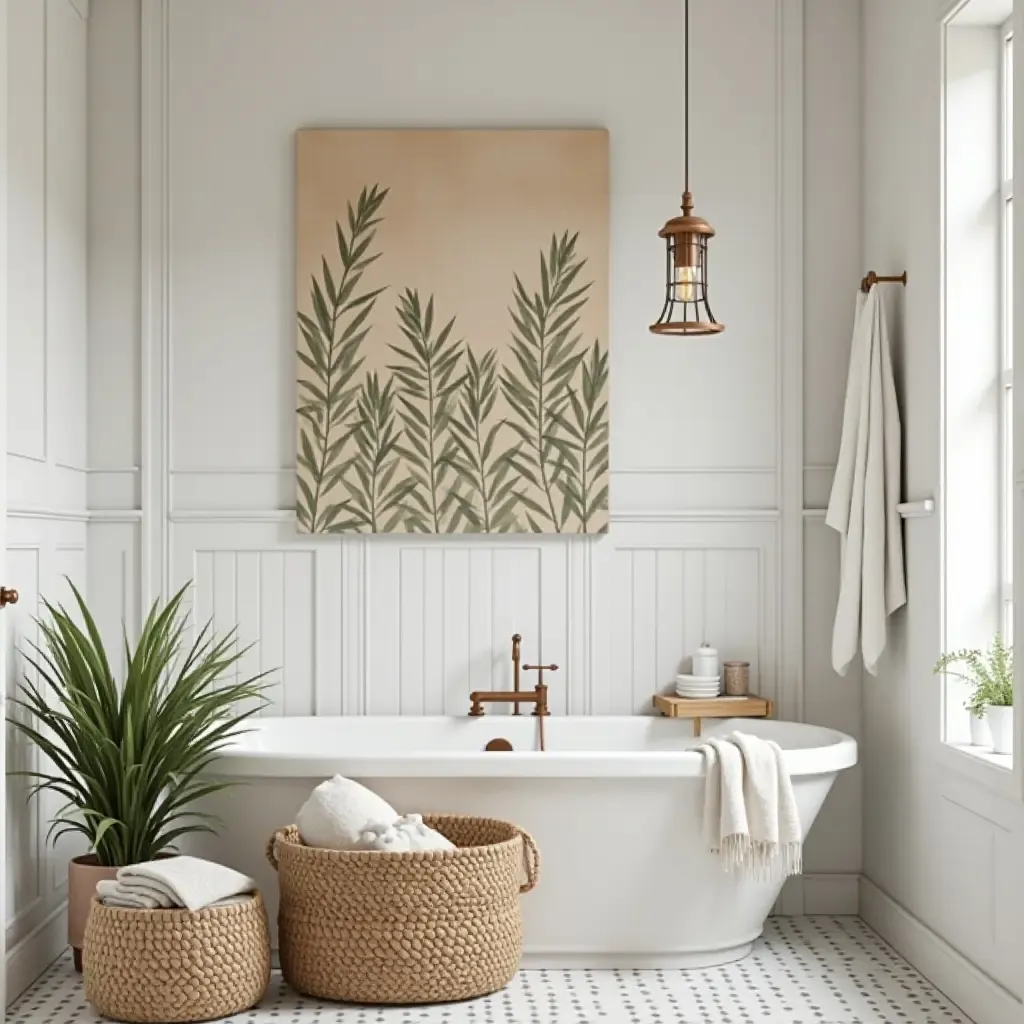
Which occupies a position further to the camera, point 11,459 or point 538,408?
point 538,408

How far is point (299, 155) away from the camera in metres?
4.35

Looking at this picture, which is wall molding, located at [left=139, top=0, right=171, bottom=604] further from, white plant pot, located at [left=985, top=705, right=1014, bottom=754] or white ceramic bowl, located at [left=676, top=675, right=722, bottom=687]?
white plant pot, located at [left=985, top=705, right=1014, bottom=754]

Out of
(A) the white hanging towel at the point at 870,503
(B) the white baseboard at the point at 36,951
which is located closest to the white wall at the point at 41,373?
(B) the white baseboard at the point at 36,951

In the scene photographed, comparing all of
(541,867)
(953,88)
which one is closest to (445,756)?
(541,867)

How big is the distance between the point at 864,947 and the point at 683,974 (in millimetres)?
639

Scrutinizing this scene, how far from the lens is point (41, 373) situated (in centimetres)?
387

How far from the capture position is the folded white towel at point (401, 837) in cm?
337

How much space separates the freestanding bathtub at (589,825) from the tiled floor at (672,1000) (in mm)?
96

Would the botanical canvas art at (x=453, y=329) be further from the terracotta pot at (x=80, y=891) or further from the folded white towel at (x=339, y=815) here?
the terracotta pot at (x=80, y=891)

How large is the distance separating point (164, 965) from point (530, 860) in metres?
0.91

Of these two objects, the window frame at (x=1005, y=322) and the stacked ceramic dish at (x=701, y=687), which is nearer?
A: the window frame at (x=1005, y=322)

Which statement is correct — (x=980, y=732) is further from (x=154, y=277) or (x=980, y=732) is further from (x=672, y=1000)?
(x=154, y=277)

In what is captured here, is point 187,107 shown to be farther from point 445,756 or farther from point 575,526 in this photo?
point 445,756

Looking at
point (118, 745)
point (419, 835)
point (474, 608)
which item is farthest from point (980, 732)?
point (118, 745)
